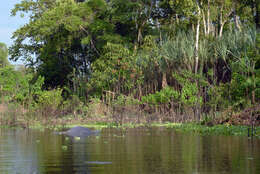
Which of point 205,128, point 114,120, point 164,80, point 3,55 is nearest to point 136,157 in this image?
point 205,128

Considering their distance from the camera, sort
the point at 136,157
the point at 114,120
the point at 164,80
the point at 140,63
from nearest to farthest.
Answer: the point at 136,157 → the point at 114,120 → the point at 164,80 → the point at 140,63

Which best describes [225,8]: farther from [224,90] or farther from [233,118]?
[233,118]

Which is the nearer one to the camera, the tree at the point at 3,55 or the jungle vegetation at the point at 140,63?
the jungle vegetation at the point at 140,63

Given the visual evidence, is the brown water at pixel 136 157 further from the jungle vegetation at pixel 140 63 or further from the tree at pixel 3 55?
the tree at pixel 3 55

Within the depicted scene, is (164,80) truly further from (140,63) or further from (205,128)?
(205,128)

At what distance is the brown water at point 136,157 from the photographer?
8.45 metres

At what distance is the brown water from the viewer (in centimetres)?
845

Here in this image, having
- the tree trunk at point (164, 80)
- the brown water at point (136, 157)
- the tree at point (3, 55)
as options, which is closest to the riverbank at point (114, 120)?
the tree trunk at point (164, 80)

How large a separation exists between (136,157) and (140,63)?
19231 mm

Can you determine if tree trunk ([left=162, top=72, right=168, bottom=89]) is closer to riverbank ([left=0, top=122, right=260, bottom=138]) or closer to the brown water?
riverbank ([left=0, top=122, right=260, bottom=138])

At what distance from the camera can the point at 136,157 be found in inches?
400

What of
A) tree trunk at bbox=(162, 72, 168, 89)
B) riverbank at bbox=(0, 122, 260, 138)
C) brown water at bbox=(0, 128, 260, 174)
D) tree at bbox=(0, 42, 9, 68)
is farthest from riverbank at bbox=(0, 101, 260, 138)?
tree at bbox=(0, 42, 9, 68)

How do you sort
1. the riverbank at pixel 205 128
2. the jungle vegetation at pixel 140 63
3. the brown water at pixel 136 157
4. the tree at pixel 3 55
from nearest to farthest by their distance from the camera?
the brown water at pixel 136 157 < the riverbank at pixel 205 128 < the jungle vegetation at pixel 140 63 < the tree at pixel 3 55

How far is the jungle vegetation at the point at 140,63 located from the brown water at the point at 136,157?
5.43 metres
